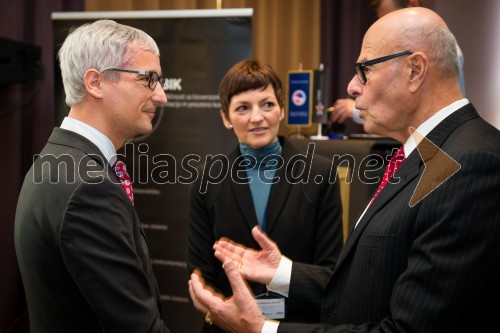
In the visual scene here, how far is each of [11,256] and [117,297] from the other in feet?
10.7

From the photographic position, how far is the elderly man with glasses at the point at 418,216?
1141 millimetres

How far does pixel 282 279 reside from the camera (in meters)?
1.79

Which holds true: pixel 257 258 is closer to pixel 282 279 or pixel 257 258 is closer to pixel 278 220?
pixel 282 279

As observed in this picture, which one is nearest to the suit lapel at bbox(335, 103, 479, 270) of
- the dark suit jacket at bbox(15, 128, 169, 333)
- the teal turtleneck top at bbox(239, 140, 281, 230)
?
the dark suit jacket at bbox(15, 128, 169, 333)

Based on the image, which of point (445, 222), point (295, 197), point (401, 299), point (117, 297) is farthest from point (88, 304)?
point (295, 197)

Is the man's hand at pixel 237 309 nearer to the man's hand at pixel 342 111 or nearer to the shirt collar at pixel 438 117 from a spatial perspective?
the shirt collar at pixel 438 117

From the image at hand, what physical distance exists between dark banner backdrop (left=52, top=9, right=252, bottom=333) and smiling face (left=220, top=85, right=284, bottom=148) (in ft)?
3.92

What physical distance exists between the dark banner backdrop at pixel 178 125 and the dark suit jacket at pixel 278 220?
1300 millimetres

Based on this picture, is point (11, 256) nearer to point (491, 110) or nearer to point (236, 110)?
point (236, 110)

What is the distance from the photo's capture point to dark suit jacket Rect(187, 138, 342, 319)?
84.8 inches

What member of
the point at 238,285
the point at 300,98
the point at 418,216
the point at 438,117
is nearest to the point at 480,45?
the point at 300,98

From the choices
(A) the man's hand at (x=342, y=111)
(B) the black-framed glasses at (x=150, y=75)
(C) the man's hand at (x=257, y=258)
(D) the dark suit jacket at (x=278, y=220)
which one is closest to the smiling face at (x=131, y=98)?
(B) the black-framed glasses at (x=150, y=75)

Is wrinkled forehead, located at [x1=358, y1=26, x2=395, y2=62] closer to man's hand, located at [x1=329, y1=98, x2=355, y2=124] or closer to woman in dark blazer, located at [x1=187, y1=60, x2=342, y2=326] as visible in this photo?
woman in dark blazer, located at [x1=187, y1=60, x2=342, y2=326]

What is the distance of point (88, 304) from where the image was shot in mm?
1350
